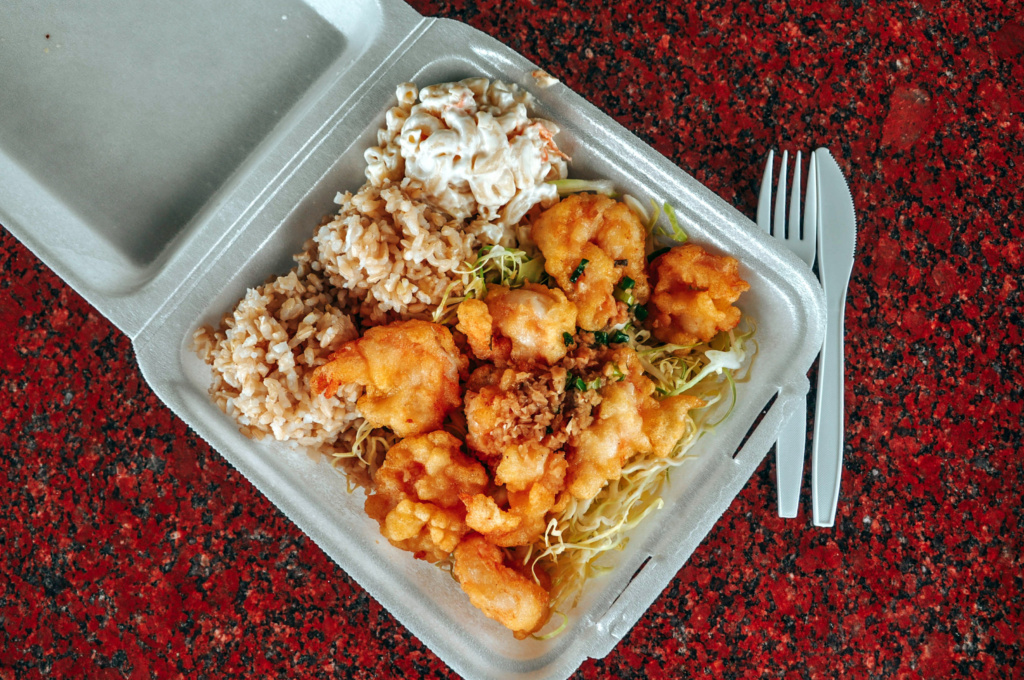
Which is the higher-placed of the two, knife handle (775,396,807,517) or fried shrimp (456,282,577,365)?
fried shrimp (456,282,577,365)

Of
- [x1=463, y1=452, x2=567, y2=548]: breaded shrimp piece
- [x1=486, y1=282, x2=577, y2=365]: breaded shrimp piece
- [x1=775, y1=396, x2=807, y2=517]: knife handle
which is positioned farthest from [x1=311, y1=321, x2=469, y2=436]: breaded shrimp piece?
[x1=775, y1=396, x2=807, y2=517]: knife handle

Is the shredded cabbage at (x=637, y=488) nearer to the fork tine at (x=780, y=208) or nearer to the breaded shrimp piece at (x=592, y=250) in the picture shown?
the breaded shrimp piece at (x=592, y=250)

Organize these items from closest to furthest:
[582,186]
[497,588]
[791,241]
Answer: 1. [497,588]
2. [582,186]
3. [791,241]

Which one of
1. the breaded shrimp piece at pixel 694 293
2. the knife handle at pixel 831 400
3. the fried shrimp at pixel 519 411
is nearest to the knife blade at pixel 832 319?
the knife handle at pixel 831 400

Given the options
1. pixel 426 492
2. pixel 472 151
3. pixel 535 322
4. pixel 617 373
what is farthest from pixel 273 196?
pixel 617 373

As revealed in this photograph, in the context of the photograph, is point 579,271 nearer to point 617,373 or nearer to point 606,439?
point 617,373

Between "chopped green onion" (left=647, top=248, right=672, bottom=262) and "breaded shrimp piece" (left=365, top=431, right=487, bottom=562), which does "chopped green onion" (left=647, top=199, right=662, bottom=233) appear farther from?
"breaded shrimp piece" (left=365, top=431, right=487, bottom=562)
